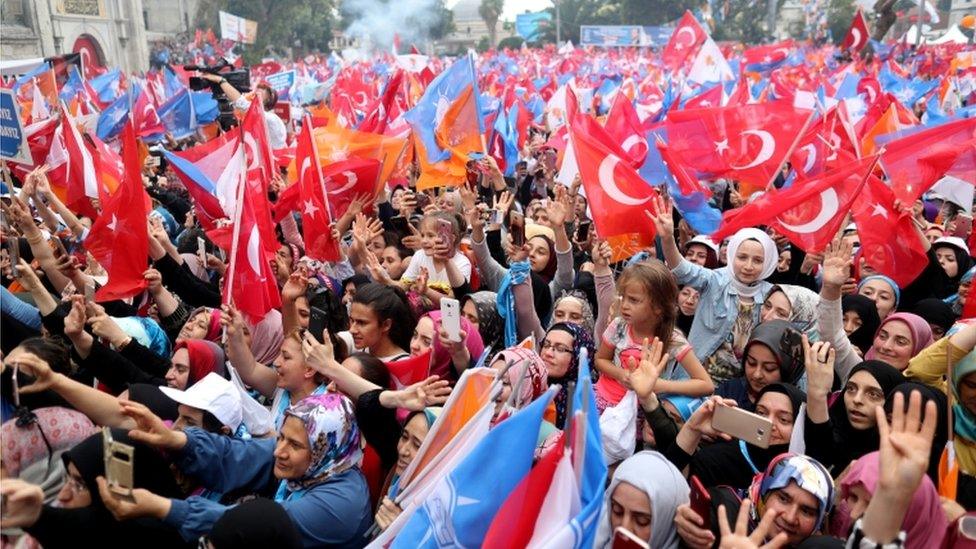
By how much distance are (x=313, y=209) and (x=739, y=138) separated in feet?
11.4

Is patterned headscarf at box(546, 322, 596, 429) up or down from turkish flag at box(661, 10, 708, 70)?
down

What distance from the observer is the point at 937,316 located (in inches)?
183

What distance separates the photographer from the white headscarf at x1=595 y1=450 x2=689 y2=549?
8.38 ft

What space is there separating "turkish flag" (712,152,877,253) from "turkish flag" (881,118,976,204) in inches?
37.6

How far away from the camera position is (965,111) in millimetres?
10172

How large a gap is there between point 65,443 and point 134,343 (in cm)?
120

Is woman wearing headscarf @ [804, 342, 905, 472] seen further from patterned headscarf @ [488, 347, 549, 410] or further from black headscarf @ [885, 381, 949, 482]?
patterned headscarf @ [488, 347, 549, 410]

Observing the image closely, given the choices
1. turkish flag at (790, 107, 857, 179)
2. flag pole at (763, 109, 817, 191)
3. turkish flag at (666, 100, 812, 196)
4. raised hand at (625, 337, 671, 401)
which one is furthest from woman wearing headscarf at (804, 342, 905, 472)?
turkish flag at (790, 107, 857, 179)

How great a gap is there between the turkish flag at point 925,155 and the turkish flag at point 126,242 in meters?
4.82

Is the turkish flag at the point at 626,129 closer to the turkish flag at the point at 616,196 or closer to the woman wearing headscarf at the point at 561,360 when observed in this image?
the turkish flag at the point at 616,196

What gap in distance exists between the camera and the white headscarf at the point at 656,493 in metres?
2.55

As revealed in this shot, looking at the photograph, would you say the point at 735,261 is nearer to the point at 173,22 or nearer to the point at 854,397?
the point at 854,397

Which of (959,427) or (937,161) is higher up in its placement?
(937,161)

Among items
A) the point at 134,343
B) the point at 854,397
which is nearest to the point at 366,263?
the point at 134,343
